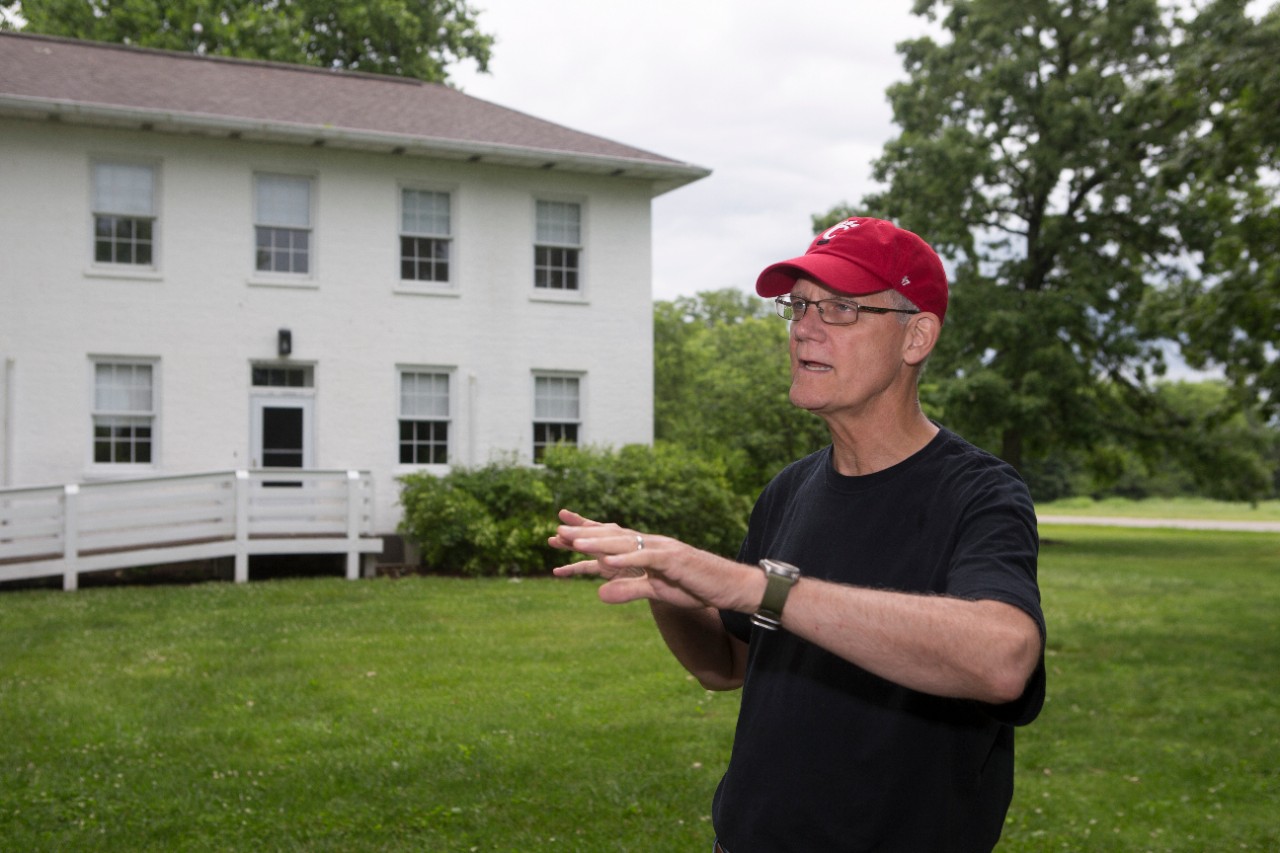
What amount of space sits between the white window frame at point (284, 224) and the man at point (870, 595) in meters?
19.2

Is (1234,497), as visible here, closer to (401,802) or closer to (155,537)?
(155,537)

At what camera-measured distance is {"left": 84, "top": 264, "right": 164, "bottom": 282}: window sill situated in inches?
782

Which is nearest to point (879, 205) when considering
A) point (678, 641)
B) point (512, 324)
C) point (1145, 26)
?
point (1145, 26)

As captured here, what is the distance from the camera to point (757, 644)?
2756mm

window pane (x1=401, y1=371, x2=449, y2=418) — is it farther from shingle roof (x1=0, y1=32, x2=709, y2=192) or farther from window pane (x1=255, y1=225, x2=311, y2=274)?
shingle roof (x1=0, y1=32, x2=709, y2=192)

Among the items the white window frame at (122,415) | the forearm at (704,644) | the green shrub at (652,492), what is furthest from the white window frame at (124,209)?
the forearm at (704,644)

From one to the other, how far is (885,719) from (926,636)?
0.51 meters

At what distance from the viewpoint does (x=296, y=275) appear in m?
21.1

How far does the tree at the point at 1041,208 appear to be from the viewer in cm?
3058

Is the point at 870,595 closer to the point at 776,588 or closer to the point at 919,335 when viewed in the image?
the point at 776,588

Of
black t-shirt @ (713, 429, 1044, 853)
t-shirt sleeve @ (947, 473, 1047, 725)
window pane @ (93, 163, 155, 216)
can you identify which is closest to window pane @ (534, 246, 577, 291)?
window pane @ (93, 163, 155, 216)

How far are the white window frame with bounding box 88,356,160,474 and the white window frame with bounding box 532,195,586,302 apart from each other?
21.7 ft

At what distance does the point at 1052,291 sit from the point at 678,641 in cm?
3026

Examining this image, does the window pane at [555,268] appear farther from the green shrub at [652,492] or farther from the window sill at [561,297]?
the green shrub at [652,492]
